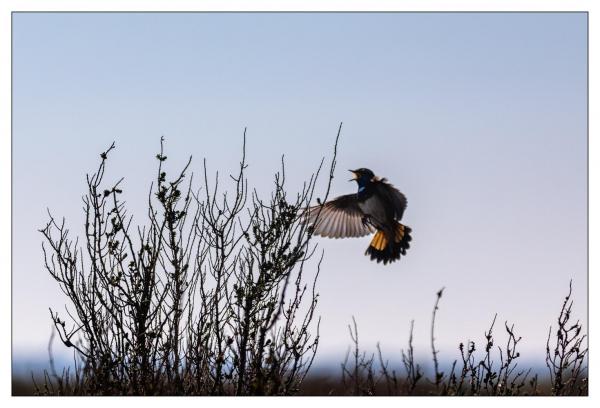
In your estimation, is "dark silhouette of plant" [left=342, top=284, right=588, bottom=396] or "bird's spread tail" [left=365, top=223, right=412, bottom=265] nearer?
"dark silhouette of plant" [left=342, top=284, right=588, bottom=396]

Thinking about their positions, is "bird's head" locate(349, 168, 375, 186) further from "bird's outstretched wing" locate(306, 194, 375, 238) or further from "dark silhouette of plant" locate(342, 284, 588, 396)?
"dark silhouette of plant" locate(342, 284, 588, 396)

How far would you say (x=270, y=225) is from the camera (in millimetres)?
5336

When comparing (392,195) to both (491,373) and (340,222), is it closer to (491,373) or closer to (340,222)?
(340,222)

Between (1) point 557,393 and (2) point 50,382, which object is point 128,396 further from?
(1) point 557,393

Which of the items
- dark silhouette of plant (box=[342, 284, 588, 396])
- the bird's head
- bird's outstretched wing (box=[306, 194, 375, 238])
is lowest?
dark silhouette of plant (box=[342, 284, 588, 396])

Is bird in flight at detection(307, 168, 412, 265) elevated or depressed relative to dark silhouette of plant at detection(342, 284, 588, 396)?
elevated

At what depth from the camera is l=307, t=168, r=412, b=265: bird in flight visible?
9.03m

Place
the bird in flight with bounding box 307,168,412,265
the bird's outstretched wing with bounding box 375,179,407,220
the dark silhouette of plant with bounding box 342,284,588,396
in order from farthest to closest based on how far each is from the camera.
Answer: the bird in flight with bounding box 307,168,412,265
the bird's outstretched wing with bounding box 375,179,407,220
the dark silhouette of plant with bounding box 342,284,588,396

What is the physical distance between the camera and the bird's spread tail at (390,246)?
959 centimetres

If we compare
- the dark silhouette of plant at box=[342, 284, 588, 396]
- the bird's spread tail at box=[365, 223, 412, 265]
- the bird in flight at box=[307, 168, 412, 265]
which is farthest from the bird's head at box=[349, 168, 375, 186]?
the dark silhouette of plant at box=[342, 284, 588, 396]

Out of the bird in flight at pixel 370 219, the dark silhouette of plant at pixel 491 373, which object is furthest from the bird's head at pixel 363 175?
the dark silhouette of plant at pixel 491 373

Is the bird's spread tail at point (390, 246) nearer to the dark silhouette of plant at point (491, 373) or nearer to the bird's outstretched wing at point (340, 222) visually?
the bird's outstretched wing at point (340, 222)

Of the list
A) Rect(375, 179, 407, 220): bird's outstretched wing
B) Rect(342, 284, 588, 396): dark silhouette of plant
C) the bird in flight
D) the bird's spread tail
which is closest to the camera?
Rect(342, 284, 588, 396): dark silhouette of plant
